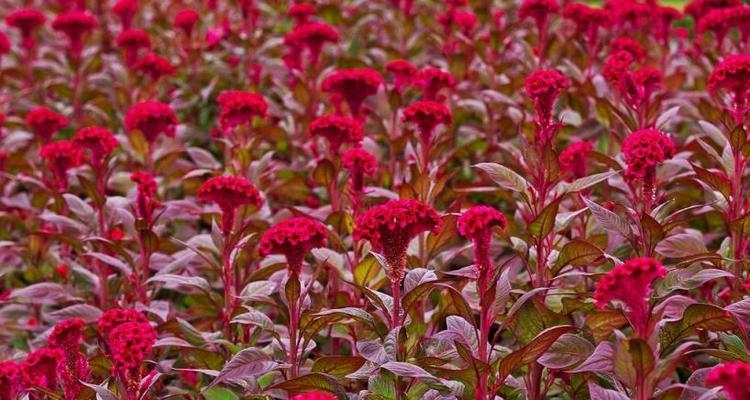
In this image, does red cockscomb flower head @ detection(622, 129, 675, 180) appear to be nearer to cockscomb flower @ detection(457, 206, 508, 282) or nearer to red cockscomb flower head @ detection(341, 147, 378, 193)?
cockscomb flower @ detection(457, 206, 508, 282)

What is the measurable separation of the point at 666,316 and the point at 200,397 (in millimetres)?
1410

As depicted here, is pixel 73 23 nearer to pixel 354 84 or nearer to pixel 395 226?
pixel 354 84

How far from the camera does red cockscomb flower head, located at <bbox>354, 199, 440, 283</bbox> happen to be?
251cm

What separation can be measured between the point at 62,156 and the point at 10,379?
52.0 inches

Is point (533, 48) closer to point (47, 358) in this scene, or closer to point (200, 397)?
point (200, 397)

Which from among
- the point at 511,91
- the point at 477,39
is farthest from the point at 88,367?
the point at 477,39

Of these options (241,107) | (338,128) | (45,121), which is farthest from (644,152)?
(45,121)

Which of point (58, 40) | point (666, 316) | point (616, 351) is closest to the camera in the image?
point (616, 351)

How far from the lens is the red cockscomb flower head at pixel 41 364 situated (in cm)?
260

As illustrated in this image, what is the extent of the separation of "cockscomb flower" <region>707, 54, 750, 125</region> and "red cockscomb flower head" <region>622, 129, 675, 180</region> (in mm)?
467

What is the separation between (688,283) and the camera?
8.61 feet

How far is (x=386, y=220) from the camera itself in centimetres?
250

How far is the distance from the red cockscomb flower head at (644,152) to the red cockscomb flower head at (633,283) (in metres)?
0.55

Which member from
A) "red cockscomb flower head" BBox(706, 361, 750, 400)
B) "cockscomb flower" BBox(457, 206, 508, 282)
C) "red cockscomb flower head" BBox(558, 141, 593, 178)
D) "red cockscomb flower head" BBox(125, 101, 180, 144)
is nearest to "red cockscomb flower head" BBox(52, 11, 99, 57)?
"red cockscomb flower head" BBox(125, 101, 180, 144)
